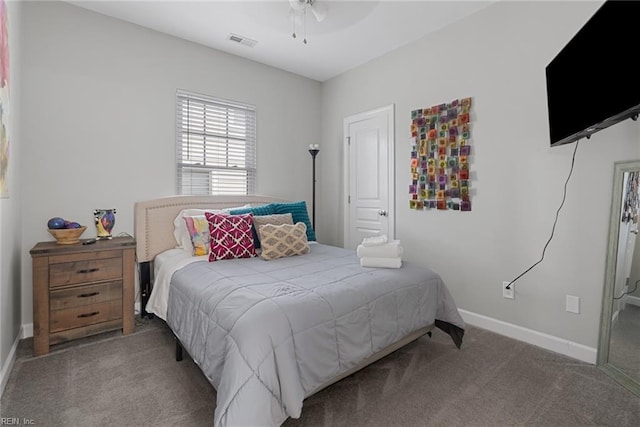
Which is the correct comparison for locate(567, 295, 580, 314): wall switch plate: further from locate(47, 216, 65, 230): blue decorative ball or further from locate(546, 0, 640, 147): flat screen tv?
locate(47, 216, 65, 230): blue decorative ball

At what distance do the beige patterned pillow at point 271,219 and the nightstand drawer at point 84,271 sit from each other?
1104 millimetres

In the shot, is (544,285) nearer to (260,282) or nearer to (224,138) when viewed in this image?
(260,282)

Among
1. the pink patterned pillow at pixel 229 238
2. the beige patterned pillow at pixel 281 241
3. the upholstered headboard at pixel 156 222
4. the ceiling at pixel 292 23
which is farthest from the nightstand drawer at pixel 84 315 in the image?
the ceiling at pixel 292 23

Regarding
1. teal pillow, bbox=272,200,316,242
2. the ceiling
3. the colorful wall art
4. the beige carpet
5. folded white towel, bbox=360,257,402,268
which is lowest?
the beige carpet

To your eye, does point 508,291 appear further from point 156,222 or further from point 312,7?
point 156,222

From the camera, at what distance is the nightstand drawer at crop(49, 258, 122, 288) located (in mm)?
2203

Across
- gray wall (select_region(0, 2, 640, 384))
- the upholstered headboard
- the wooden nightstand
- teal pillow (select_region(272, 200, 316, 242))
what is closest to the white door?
gray wall (select_region(0, 2, 640, 384))

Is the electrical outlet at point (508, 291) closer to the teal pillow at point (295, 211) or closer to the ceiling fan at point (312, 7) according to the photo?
the teal pillow at point (295, 211)

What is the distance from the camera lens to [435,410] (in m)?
1.63

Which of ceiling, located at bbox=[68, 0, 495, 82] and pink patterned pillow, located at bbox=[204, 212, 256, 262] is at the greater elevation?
ceiling, located at bbox=[68, 0, 495, 82]

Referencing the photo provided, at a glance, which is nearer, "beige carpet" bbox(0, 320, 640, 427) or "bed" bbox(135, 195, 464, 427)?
"bed" bbox(135, 195, 464, 427)

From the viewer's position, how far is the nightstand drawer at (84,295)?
2.21 metres

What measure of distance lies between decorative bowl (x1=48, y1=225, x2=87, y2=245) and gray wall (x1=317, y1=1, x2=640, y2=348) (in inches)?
117

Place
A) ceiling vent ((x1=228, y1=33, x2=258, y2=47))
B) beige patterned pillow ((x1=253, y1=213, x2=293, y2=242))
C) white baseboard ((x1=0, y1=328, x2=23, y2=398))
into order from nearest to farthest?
white baseboard ((x1=0, y1=328, x2=23, y2=398)) < beige patterned pillow ((x1=253, y1=213, x2=293, y2=242)) < ceiling vent ((x1=228, y1=33, x2=258, y2=47))
